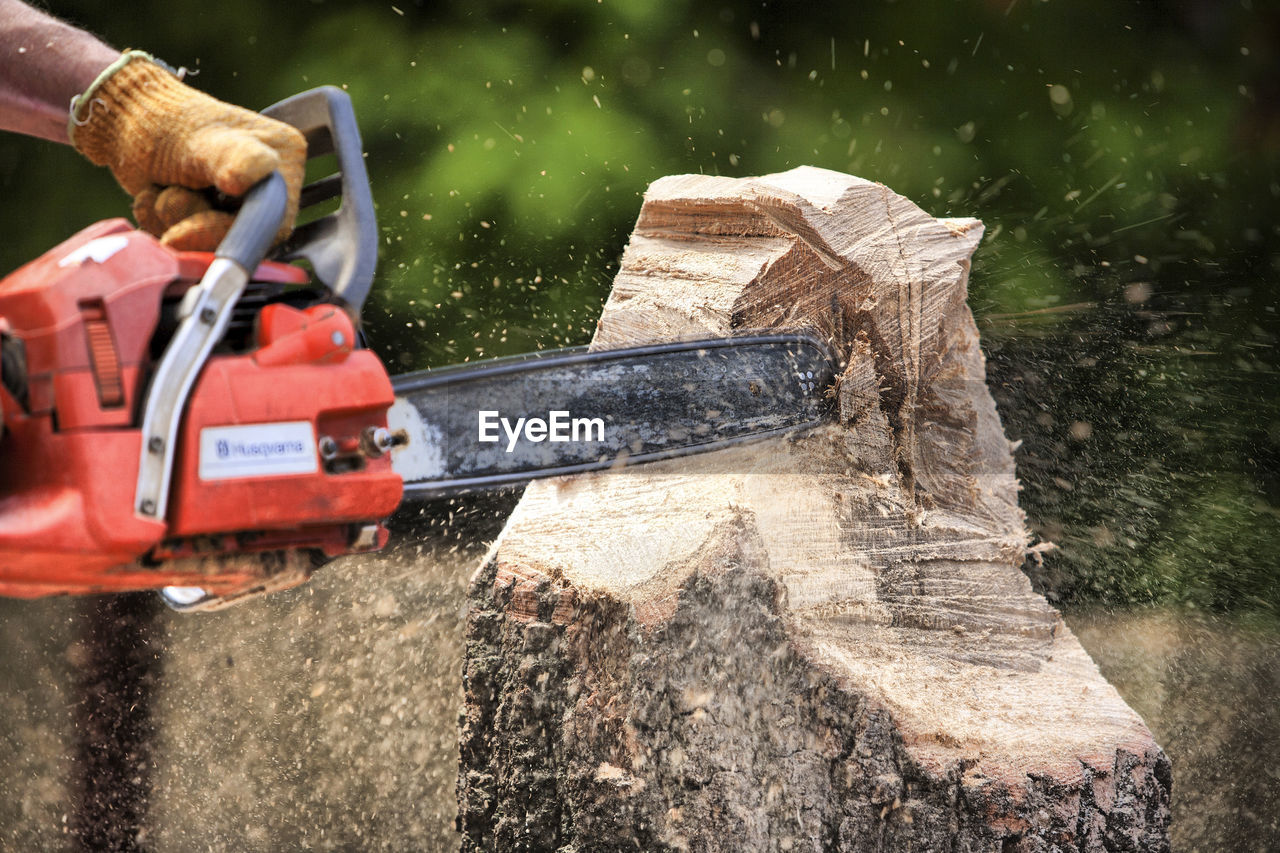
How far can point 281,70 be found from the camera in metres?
2.85

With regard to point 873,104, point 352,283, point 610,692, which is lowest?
point 610,692

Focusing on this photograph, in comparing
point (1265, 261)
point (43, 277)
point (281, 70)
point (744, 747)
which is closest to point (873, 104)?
point (1265, 261)

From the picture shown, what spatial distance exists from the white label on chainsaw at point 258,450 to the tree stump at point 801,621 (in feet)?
1.65

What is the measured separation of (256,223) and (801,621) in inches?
39.1

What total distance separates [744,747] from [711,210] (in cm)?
95

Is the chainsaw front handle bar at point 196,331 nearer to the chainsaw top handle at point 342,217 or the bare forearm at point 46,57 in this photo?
the chainsaw top handle at point 342,217

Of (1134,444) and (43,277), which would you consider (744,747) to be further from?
(1134,444)

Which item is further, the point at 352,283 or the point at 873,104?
the point at 873,104

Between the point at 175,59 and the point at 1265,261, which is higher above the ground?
the point at 175,59

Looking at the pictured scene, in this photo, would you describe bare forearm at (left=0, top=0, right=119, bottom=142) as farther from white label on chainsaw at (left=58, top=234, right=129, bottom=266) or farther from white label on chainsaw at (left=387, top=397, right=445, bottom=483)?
white label on chainsaw at (left=387, top=397, right=445, bottom=483)

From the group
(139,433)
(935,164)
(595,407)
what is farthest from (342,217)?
(935,164)

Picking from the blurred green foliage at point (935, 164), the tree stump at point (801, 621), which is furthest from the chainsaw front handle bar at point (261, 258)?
the blurred green foliage at point (935, 164)

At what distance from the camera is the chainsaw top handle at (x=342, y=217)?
114cm

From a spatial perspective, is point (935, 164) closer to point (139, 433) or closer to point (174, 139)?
point (174, 139)
